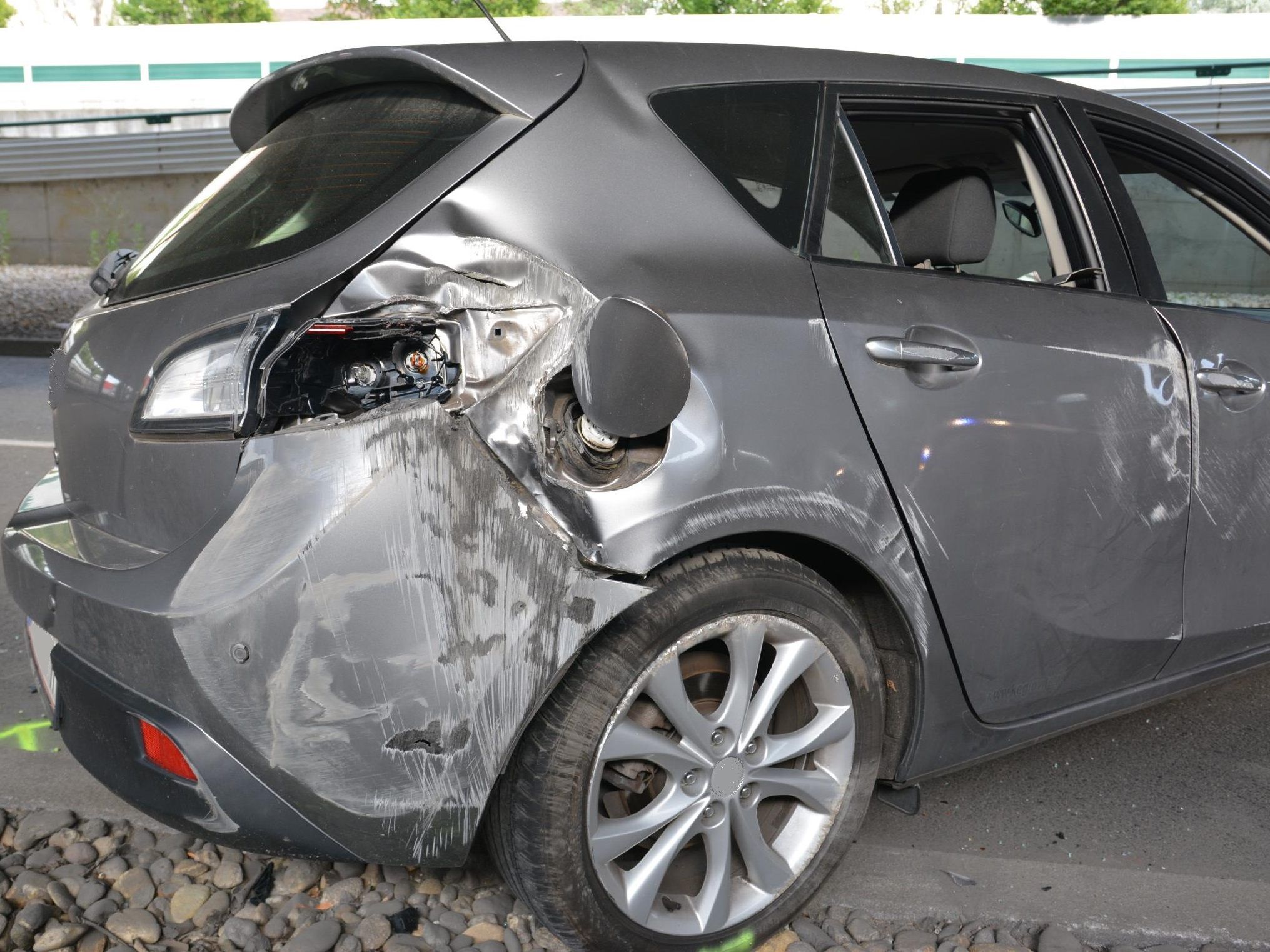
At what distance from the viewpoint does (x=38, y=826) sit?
2547 millimetres

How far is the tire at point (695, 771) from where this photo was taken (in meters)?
1.85

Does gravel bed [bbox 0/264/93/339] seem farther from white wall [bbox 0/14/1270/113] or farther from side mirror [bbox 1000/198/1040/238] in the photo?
side mirror [bbox 1000/198/1040/238]

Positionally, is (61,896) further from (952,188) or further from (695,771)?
(952,188)

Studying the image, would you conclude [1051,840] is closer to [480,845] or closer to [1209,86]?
[480,845]

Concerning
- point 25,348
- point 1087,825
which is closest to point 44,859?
point 1087,825

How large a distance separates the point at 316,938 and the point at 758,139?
1710 mm

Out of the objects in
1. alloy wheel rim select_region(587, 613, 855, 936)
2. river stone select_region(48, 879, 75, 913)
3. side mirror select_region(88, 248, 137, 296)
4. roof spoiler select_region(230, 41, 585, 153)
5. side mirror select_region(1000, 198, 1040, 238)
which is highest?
roof spoiler select_region(230, 41, 585, 153)

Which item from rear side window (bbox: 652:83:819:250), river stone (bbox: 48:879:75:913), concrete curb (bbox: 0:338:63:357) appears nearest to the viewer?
rear side window (bbox: 652:83:819:250)

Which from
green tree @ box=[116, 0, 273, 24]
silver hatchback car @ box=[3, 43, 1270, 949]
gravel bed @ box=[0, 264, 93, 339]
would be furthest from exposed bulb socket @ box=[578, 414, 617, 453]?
green tree @ box=[116, 0, 273, 24]

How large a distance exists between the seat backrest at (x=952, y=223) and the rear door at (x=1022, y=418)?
83 mm

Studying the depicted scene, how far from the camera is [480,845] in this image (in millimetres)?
2508

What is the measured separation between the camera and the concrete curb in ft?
31.1

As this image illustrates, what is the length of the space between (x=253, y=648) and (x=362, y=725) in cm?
20

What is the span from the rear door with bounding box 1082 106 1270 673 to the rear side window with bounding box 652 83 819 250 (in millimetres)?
829
